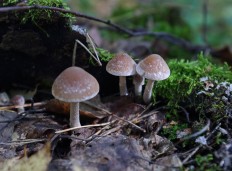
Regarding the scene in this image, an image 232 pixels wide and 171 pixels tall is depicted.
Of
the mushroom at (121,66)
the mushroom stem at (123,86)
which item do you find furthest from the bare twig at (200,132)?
the mushroom stem at (123,86)

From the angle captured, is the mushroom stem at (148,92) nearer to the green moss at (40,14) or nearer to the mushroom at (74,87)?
the mushroom at (74,87)

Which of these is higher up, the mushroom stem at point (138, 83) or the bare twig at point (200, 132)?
the mushroom stem at point (138, 83)

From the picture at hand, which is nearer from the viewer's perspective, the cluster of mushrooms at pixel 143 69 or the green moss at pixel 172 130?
the green moss at pixel 172 130

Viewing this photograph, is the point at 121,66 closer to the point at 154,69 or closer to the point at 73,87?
the point at 154,69

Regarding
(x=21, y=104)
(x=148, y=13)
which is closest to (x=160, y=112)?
(x=21, y=104)

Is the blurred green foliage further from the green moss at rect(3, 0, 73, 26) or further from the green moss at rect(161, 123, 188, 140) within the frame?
the green moss at rect(161, 123, 188, 140)

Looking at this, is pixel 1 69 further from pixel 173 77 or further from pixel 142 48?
pixel 142 48

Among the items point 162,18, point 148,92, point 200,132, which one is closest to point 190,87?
point 148,92
